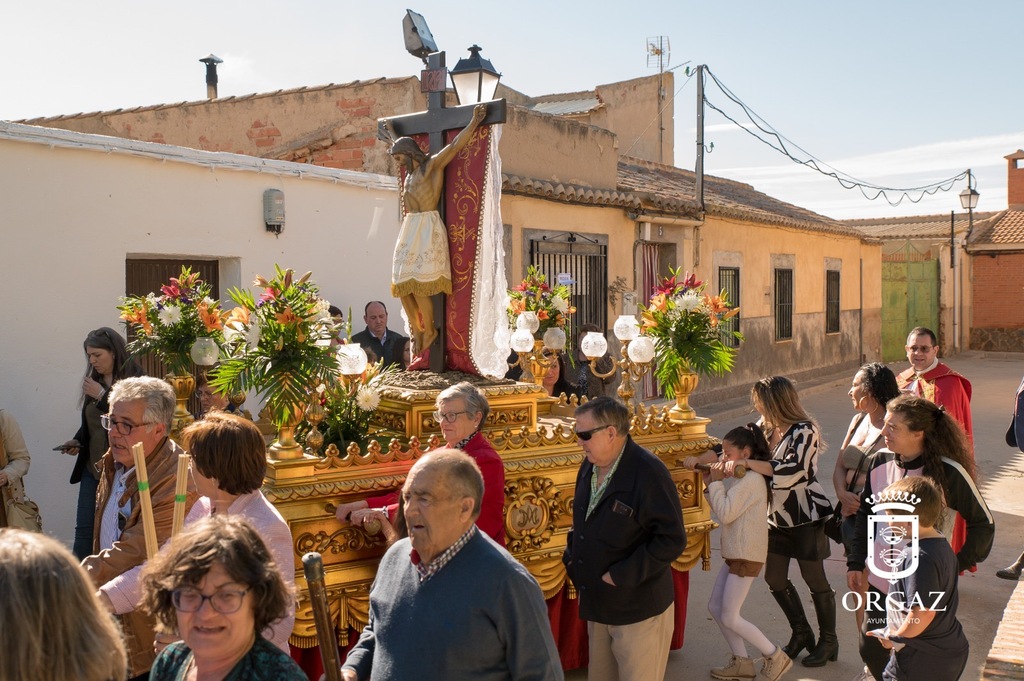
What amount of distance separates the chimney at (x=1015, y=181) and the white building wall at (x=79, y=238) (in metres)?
28.2

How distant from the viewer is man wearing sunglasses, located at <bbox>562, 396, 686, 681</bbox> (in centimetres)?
368

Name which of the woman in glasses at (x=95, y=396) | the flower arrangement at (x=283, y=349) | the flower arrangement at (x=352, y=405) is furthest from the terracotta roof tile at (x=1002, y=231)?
the flower arrangement at (x=283, y=349)

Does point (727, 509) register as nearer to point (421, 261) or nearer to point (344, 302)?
point (421, 261)

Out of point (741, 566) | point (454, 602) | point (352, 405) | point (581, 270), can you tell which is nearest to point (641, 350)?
point (741, 566)

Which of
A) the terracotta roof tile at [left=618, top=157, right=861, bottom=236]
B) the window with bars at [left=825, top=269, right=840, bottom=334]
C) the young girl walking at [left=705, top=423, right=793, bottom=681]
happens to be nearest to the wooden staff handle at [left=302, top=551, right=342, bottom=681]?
the young girl walking at [left=705, top=423, right=793, bottom=681]

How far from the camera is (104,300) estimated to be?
7.12 meters

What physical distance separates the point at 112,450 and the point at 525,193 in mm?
7899

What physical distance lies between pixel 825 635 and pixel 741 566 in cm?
73

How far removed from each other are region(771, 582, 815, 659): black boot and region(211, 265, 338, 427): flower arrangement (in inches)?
105

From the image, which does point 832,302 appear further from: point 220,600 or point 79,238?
point 220,600

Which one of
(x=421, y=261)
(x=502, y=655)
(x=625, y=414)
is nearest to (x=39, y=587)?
(x=502, y=655)

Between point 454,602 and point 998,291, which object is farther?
point 998,291

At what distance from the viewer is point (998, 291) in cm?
2727

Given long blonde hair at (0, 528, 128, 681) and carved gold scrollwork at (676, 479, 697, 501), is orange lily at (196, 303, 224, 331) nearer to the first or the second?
carved gold scrollwork at (676, 479, 697, 501)
